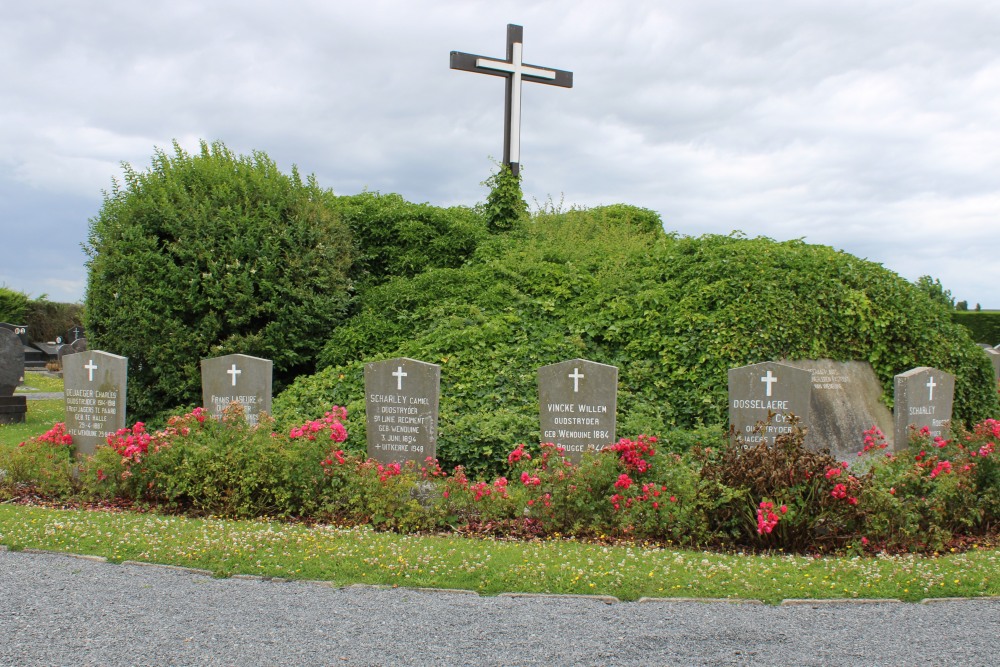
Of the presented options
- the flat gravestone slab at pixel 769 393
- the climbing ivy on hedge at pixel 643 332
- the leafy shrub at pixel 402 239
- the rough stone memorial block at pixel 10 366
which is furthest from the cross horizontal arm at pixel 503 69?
the rough stone memorial block at pixel 10 366

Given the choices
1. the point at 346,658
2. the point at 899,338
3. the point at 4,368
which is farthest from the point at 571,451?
the point at 4,368

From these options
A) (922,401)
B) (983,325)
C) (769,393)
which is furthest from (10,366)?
(983,325)

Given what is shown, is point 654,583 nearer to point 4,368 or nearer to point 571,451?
point 571,451

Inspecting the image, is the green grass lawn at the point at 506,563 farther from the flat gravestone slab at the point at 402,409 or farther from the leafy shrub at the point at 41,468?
the flat gravestone slab at the point at 402,409

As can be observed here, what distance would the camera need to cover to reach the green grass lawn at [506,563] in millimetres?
5367

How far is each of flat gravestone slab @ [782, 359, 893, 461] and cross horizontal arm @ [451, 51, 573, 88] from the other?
8.70 metres

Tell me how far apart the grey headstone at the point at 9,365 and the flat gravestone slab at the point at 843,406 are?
15361 millimetres

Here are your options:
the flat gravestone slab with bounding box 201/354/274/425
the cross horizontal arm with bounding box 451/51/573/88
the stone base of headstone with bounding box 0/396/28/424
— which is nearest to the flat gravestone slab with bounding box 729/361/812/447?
the flat gravestone slab with bounding box 201/354/274/425

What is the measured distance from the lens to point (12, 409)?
15820 millimetres

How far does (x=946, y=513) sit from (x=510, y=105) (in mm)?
12130

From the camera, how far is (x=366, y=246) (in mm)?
15797

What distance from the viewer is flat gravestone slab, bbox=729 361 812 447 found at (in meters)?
9.38

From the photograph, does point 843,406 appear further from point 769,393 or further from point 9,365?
point 9,365

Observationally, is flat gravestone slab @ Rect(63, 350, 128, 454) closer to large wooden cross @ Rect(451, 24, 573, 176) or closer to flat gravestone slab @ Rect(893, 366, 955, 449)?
large wooden cross @ Rect(451, 24, 573, 176)
